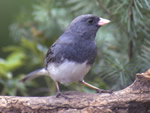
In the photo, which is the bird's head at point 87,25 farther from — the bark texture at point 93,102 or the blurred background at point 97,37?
the bark texture at point 93,102

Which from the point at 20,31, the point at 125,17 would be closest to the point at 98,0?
the point at 125,17

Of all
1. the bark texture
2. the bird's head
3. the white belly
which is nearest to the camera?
the bark texture

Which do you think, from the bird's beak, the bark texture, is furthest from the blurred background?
the bark texture

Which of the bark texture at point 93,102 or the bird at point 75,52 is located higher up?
the bird at point 75,52

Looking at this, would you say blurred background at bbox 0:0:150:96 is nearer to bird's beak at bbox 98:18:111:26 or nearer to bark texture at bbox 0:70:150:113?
bird's beak at bbox 98:18:111:26

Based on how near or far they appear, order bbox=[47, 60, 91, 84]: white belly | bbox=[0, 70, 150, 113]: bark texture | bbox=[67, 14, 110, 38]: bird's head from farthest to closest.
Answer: bbox=[67, 14, 110, 38]: bird's head, bbox=[47, 60, 91, 84]: white belly, bbox=[0, 70, 150, 113]: bark texture

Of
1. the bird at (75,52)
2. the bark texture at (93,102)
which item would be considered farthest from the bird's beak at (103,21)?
the bark texture at (93,102)

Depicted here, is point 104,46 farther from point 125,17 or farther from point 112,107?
point 112,107
